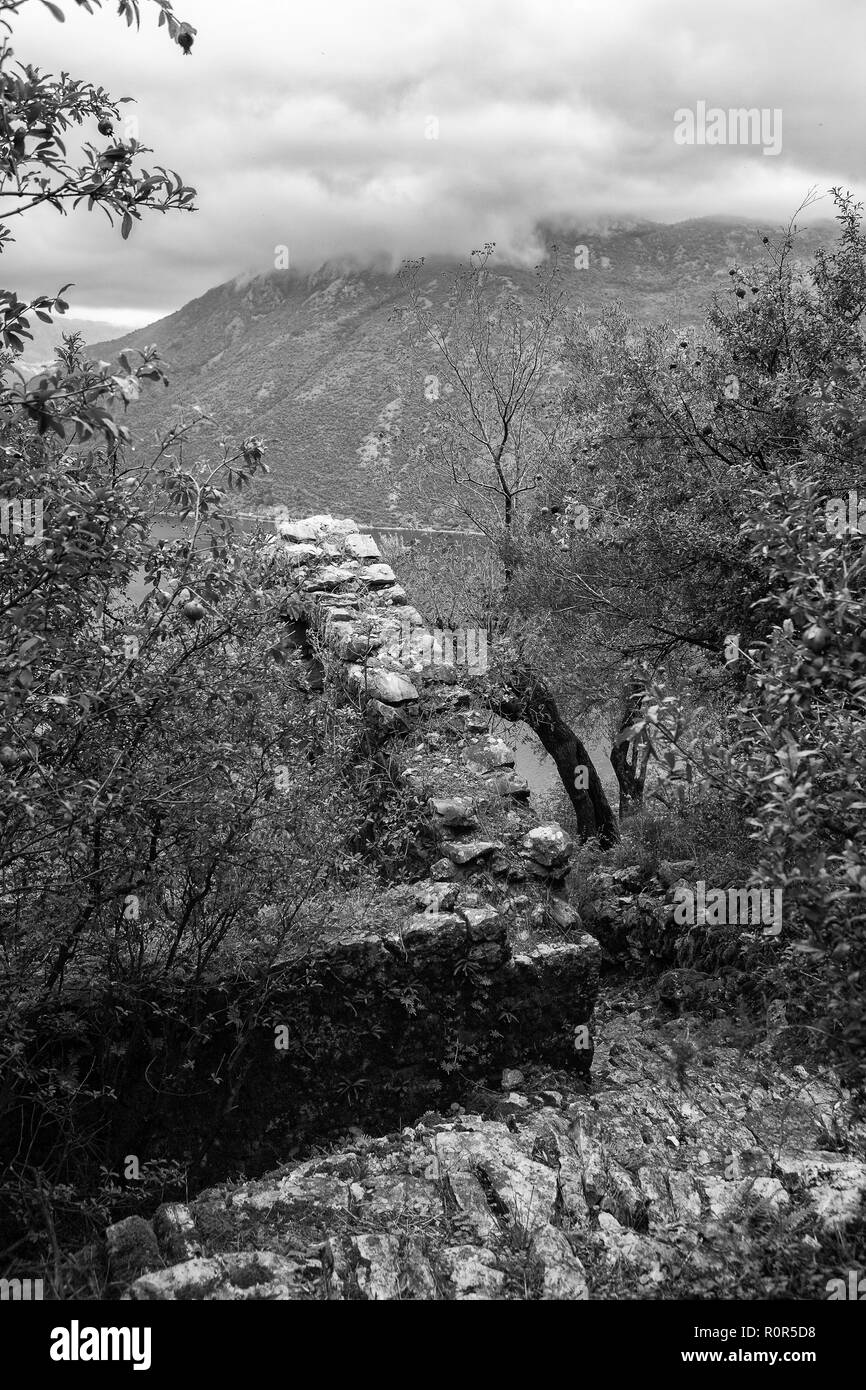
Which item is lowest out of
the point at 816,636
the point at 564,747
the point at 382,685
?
the point at 564,747

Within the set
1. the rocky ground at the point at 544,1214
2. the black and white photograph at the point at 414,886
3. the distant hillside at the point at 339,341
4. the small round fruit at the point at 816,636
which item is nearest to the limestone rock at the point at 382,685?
the black and white photograph at the point at 414,886

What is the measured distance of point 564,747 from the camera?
19.5m

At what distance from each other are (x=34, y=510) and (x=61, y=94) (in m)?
2.11

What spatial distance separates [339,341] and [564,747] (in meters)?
40.5

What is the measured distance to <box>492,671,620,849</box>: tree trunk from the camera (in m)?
17.8

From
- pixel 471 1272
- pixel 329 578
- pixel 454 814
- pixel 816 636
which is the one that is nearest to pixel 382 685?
pixel 454 814

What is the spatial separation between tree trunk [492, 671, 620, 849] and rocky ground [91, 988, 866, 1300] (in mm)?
9282

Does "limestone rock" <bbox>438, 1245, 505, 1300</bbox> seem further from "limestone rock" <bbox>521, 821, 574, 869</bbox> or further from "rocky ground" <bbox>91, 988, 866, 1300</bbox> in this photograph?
"limestone rock" <bbox>521, 821, 574, 869</bbox>

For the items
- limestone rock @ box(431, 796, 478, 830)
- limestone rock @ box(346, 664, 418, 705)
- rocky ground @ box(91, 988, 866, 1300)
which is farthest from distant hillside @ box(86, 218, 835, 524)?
rocky ground @ box(91, 988, 866, 1300)

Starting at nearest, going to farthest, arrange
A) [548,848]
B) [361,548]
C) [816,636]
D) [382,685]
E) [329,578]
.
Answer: [816,636] < [548,848] < [382,685] < [329,578] < [361,548]

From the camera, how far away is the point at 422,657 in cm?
1416

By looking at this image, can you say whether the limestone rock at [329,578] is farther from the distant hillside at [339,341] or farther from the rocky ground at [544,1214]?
the distant hillside at [339,341]

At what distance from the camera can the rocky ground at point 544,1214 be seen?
19.1ft

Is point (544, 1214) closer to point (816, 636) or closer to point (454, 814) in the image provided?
point (816, 636)
